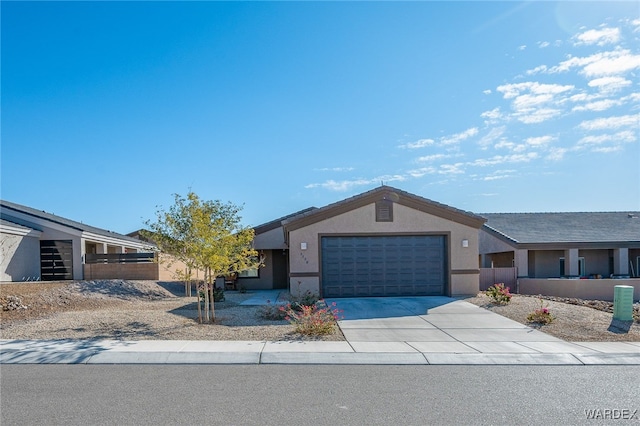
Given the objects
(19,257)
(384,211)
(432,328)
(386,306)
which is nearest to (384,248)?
(384,211)

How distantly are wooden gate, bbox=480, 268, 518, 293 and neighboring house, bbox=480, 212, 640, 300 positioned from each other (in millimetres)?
2183

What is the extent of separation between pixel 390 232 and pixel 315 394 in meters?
12.4

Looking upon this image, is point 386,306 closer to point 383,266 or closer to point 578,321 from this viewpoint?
point 383,266

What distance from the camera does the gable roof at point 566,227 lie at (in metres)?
26.2

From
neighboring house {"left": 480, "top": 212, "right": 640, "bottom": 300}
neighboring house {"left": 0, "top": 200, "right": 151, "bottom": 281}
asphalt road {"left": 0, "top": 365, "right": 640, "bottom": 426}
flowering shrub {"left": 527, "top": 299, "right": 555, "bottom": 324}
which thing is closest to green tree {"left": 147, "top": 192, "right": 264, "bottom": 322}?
asphalt road {"left": 0, "top": 365, "right": 640, "bottom": 426}

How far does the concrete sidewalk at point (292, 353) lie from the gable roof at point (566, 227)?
660 inches

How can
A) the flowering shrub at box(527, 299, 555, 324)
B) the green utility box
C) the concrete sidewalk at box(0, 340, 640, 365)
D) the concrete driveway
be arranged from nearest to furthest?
1. the concrete sidewalk at box(0, 340, 640, 365)
2. the concrete driveway
3. the flowering shrub at box(527, 299, 555, 324)
4. the green utility box

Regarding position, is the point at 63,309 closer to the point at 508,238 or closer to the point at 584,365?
the point at 584,365

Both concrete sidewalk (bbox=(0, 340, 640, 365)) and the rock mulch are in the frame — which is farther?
the rock mulch

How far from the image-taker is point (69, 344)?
401 inches

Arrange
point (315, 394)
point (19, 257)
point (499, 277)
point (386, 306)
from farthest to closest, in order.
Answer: point (19, 257)
point (499, 277)
point (386, 306)
point (315, 394)

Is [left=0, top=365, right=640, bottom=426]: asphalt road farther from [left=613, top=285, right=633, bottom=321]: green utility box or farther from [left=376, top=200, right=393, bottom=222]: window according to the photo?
[left=376, top=200, right=393, bottom=222]: window

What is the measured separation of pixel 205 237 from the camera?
1276 centimetres

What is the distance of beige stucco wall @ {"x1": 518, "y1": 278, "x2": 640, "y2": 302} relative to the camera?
2002 cm
